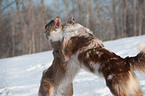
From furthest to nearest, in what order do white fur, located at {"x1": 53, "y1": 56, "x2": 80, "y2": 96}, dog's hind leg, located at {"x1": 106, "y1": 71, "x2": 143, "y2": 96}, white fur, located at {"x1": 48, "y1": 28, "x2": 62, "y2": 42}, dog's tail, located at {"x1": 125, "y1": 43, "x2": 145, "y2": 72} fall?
white fur, located at {"x1": 48, "y1": 28, "x2": 62, "y2": 42} < white fur, located at {"x1": 53, "y1": 56, "x2": 80, "y2": 96} < dog's tail, located at {"x1": 125, "y1": 43, "x2": 145, "y2": 72} < dog's hind leg, located at {"x1": 106, "y1": 71, "x2": 143, "y2": 96}

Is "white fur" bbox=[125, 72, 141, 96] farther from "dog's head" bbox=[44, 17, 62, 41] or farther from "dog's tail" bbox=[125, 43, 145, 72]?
"dog's head" bbox=[44, 17, 62, 41]

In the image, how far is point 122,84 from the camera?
1.51m

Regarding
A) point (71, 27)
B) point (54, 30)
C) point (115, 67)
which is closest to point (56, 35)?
point (54, 30)

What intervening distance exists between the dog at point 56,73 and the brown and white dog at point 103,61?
11 centimetres

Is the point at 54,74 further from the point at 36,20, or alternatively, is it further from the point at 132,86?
the point at 36,20

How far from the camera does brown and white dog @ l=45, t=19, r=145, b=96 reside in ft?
5.03

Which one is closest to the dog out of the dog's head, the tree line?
the dog's head

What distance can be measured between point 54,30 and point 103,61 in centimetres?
116

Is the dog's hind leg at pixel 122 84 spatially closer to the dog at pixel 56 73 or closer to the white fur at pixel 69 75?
the white fur at pixel 69 75


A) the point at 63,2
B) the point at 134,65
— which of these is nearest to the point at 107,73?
the point at 134,65

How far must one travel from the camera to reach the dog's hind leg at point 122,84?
4.90 feet

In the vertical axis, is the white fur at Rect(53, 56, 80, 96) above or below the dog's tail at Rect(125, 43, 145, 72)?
below

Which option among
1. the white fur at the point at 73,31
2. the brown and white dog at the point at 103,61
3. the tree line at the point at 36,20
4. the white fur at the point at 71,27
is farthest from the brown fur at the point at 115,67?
the tree line at the point at 36,20

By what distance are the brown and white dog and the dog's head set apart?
0.05m
